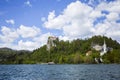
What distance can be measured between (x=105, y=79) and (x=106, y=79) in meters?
0.22

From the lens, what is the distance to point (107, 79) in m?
52.0

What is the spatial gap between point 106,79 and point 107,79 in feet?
0.70

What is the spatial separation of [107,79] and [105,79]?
17.0 inches

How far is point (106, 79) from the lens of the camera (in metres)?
52.0

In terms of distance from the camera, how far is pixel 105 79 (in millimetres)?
51969
